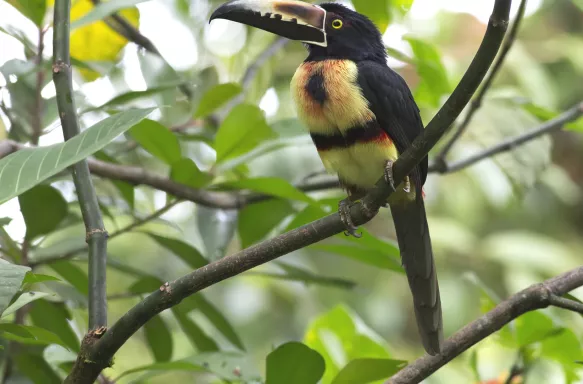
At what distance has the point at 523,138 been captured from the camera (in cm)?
282

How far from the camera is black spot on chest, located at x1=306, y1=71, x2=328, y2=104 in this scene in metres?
2.41

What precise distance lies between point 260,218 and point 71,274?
1.92ft

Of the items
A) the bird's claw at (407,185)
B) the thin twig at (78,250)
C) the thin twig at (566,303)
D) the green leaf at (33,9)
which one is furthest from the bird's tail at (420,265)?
the green leaf at (33,9)

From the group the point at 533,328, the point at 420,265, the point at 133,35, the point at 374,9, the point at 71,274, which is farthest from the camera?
the point at 133,35

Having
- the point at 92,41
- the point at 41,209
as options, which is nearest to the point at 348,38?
the point at 92,41

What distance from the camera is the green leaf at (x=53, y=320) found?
2201 mm

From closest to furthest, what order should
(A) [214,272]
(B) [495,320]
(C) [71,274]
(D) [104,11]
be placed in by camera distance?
(A) [214,272] → (B) [495,320] → (D) [104,11] → (C) [71,274]

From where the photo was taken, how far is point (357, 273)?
5.23 m

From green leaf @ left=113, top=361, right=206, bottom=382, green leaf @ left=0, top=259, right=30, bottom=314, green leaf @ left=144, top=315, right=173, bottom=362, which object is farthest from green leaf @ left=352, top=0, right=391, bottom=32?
green leaf @ left=0, top=259, right=30, bottom=314

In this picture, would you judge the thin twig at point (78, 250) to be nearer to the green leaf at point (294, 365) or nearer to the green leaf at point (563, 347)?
the green leaf at point (294, 365)

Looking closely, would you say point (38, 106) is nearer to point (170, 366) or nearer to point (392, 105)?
point (170, 366)

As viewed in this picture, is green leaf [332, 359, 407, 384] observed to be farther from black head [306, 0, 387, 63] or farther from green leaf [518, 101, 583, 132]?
green leaf [518, 101, 583, 132]

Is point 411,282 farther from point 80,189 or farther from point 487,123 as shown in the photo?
point 80,189

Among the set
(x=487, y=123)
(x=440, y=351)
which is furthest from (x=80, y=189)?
(x=487, y=123)
